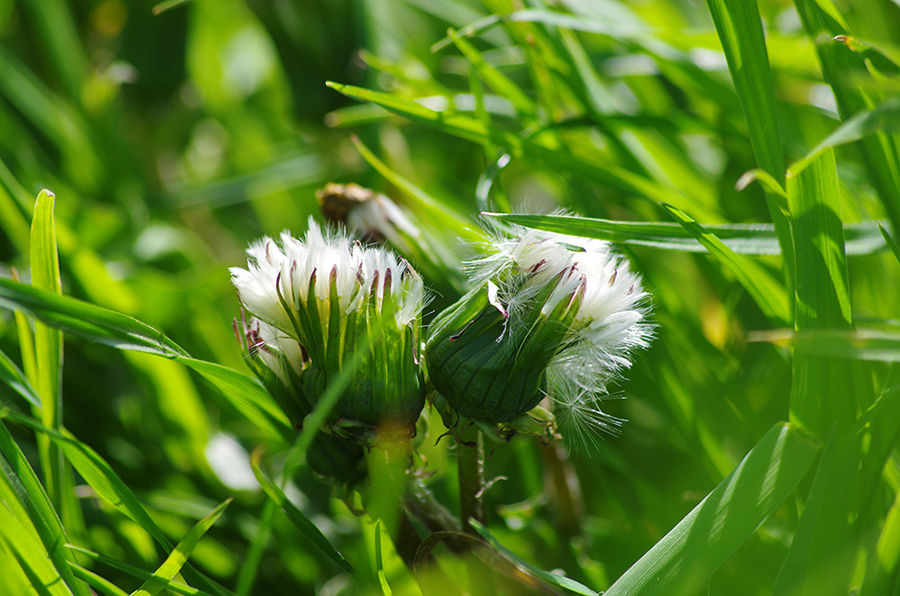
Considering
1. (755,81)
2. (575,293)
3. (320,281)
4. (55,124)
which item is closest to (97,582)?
(320,281)

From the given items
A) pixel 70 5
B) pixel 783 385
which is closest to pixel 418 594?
pixel 783 385

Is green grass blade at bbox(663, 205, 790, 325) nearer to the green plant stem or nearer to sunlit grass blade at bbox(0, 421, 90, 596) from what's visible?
the green plant stem

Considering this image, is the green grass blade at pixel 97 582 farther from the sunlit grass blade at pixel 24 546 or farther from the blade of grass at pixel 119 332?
the blade of grass at pixel 119 332

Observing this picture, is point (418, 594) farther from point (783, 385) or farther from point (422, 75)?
point (422, 75)

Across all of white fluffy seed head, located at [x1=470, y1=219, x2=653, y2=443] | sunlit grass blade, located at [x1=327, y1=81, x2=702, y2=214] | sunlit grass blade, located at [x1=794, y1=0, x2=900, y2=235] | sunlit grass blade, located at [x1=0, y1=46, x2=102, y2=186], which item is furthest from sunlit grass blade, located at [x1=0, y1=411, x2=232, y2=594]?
sunlit grass blade, located at [x1=0, y1=46, x2=102, y2=186]

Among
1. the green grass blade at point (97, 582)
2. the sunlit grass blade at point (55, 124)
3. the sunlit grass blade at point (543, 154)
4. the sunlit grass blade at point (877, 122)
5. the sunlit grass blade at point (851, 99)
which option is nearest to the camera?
the sunlit grass blade at point (877, 122)

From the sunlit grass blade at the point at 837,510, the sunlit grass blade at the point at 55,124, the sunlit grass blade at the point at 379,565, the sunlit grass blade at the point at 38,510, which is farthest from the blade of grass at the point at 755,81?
the sunlit grass blade at the point at 55,124
